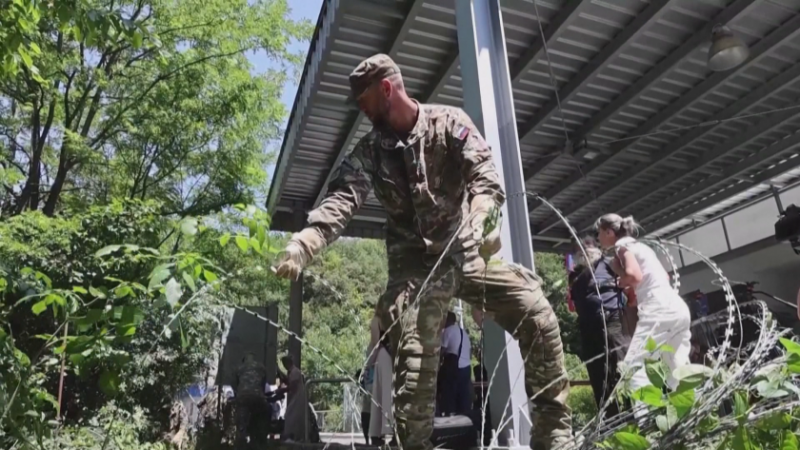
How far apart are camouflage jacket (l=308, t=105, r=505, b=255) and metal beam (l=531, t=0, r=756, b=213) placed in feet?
15.7

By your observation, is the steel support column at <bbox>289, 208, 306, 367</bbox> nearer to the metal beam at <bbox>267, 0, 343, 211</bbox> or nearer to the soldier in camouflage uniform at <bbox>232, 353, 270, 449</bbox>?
the metal beam at <bbox>267, 0, 343, 211</bbox>

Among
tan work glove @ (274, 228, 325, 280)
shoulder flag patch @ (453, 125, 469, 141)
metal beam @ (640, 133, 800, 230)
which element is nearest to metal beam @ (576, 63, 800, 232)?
metal beam @ (640, 133, 800, 230)

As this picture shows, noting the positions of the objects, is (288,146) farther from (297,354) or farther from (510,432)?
(510,432)

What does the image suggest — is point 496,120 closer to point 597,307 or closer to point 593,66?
point 597,307

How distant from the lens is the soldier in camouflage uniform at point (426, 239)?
201cm

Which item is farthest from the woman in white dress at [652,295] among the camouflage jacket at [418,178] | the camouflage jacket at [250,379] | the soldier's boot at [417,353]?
the camouflage jacket at [250,379]

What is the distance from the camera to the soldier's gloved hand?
1.73m

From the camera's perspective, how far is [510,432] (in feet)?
9.23

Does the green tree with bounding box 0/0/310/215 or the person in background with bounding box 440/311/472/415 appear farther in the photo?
the green tree with bounding box 0/0/310/215

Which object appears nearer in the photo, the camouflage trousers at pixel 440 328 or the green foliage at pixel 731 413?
the green foliage at pixel 731 413

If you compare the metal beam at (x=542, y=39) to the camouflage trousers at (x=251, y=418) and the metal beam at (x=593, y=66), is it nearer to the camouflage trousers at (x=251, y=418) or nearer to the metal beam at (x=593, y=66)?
the metal beam at (x=593, y=66)

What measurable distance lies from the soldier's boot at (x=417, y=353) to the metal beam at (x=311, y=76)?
4.00 meters

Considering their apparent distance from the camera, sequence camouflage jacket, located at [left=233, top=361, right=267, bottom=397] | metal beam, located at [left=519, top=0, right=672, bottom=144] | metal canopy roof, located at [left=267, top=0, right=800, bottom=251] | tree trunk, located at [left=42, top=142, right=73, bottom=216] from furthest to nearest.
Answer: tree trunk, located at [left=42, top=142, right=73, bottom=216] → camouflage jacket, located at [left=233, top=361, right=267, bottom=397] → metal canopy roof, located at [left=267, top=0, right=800, bottom=251] → metal beam, located at [left=519, top=0, right=672, bottom=144]

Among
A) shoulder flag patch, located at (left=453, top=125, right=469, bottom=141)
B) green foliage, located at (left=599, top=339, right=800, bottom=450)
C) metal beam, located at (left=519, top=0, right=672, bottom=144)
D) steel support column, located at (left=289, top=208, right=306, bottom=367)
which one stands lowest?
green foliage, located at (left=599, top=339, right=800, bottom=450)
